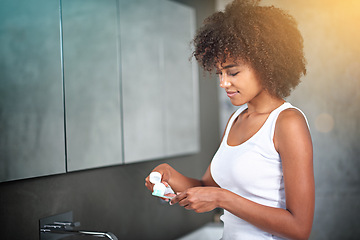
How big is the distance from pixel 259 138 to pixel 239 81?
0.19m

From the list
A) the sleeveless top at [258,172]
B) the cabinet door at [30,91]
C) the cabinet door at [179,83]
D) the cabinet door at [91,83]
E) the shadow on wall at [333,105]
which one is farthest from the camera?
the shadow on wall at [333,105]

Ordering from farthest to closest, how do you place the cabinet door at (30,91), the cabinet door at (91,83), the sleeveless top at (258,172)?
the cabinet door at (91,83), the cabinet door at (30,91), the sleeveless top at (258,172)

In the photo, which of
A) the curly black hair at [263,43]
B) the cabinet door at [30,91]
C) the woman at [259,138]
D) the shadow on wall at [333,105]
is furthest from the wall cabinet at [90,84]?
the shadow on wall at [333,105]

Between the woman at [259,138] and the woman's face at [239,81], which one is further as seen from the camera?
the woman's face at [239,81]

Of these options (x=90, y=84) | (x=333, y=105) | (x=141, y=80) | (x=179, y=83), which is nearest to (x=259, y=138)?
(x=90, y=84)

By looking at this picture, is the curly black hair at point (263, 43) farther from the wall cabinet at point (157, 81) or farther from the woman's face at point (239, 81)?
the wall cabinet at point (157, 81)

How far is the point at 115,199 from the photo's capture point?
176 cm

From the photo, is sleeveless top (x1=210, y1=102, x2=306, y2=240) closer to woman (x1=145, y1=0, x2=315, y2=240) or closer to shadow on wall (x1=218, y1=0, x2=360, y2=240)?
woman (x1=145, y1=0, x2=315, y2=240)

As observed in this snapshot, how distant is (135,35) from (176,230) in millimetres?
1129

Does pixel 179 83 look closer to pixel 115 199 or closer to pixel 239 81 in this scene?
pixel 115 199

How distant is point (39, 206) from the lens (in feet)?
4.54

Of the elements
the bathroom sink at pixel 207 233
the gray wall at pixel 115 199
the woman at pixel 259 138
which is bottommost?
the bathroom sink at pixel 207 233

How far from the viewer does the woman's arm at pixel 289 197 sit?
1057mm

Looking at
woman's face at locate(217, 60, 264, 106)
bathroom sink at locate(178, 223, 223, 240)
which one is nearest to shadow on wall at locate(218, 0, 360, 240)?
bathroom sink at locate(178, 223, 223, 240)
